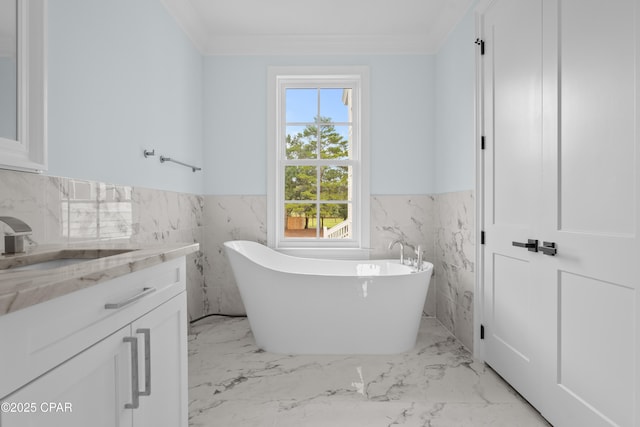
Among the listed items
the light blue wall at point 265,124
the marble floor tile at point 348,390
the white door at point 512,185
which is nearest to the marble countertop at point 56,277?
the marble floor tile at point 348,390

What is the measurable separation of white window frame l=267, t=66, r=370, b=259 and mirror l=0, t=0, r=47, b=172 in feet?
7.18

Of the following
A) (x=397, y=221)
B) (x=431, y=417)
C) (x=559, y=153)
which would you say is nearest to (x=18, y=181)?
(x=431, y=417)

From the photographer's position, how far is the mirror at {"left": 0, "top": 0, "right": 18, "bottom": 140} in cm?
127

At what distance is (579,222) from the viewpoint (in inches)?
62.1

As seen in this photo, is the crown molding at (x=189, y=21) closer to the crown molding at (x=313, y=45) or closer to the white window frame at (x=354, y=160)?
the crown molding at (x=313, y=45)

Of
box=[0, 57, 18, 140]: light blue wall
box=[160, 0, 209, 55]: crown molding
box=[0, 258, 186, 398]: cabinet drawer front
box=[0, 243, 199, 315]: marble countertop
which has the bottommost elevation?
box=[0, 258, 186, 398]: cabinet drawer front

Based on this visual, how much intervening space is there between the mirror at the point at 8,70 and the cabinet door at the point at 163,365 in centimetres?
85

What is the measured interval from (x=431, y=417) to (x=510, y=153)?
1511 millimetres

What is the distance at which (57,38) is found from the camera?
1607mm

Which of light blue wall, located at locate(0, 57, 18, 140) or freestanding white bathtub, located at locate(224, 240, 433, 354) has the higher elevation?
light blue wall, located at locate(0, 57, 18, 140)

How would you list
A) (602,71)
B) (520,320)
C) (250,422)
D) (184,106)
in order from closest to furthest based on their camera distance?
(602,71)
(250,422)
(520,320)
(184,106)

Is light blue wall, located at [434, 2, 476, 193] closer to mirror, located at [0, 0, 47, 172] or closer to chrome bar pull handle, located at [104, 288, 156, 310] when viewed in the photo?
chrome bar pull handle, located at [104, 288, 156, 310]

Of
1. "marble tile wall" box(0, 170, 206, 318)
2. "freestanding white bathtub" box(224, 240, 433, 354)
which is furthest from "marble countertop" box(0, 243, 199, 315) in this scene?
"freestanding white bathtub" box(224, 240, 433, 354)

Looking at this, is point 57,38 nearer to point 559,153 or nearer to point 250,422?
point 250,422
